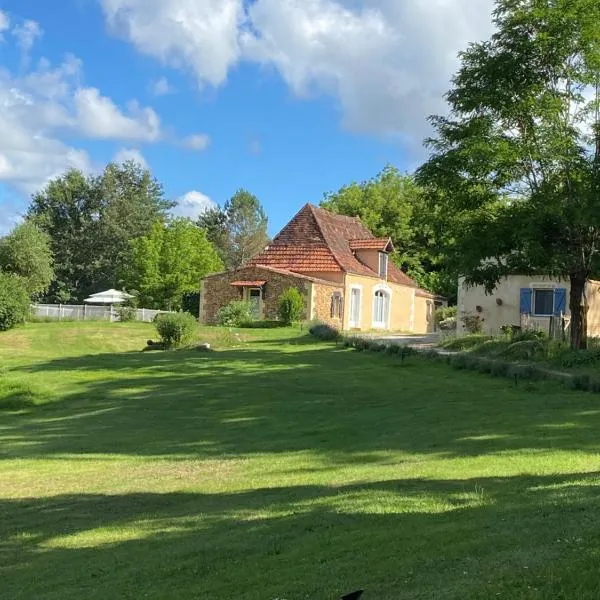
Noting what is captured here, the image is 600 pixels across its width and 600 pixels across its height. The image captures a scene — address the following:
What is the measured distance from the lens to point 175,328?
27688mm

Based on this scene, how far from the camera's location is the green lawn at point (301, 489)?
14.6 ft

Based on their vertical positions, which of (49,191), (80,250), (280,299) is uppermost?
(49,191)

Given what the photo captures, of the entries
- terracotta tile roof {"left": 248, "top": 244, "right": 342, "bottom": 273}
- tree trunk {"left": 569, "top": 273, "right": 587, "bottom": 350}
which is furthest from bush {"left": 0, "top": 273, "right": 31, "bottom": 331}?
tree trunk {"left": 569, "top": 273, "right": 587, "bottom": 350}

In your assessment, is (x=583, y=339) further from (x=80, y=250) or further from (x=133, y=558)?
(x=80, y=250)

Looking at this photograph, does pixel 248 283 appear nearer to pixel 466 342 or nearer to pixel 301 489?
pixel 466 342

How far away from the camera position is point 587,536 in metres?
4.45

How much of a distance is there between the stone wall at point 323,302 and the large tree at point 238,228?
137 feet

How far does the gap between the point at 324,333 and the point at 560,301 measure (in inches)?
354

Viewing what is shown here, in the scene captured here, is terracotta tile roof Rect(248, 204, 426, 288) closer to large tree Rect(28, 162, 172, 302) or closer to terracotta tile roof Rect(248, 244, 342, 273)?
terracotta tile roof Rect(248, 244, 342, 273)

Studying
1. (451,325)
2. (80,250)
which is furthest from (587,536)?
(80,250)

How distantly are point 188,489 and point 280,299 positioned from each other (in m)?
27.0

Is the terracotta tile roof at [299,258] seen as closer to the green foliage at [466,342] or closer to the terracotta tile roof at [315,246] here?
the terracotta tile roof at [315,246]

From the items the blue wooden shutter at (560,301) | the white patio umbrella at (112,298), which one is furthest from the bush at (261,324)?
the white patio umbrella at (112,298)

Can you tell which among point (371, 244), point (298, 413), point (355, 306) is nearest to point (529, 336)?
point (298, 413)
